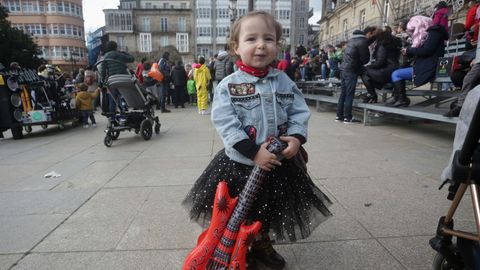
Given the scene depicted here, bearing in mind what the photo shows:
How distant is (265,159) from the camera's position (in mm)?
1547

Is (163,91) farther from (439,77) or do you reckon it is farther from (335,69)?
(439,77)

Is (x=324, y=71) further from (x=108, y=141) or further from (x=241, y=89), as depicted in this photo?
(x=241, y=89)

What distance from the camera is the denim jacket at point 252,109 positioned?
1.73 m

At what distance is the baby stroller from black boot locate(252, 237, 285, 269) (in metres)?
4.55

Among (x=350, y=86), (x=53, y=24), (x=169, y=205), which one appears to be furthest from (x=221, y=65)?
(x=53, y=24)

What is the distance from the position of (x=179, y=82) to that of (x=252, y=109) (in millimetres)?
11317

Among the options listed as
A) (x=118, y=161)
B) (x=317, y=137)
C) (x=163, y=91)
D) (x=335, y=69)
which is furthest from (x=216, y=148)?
(x=335, y=69)

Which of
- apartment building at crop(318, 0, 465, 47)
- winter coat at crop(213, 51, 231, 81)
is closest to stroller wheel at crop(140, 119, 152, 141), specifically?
winter coat at crop(213, 51, 231, 81)

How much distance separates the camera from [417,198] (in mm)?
2920

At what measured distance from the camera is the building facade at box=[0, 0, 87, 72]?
50.6m

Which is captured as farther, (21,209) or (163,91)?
(163,91)

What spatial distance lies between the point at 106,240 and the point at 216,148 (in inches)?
118

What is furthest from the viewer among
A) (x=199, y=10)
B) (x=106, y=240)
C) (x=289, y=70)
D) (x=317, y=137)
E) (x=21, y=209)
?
(x=199, y=10)

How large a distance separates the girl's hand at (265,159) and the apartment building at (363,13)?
48.6ft
